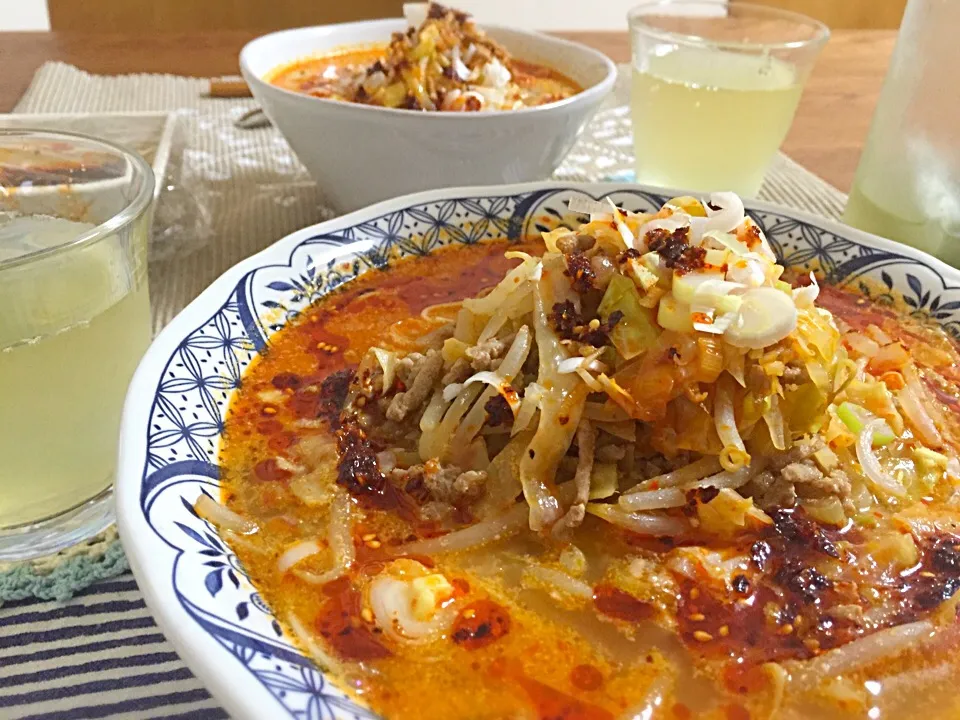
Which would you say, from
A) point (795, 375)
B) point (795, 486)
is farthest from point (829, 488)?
A: point (795, 375)

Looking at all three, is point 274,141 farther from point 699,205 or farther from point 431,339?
point 699,205

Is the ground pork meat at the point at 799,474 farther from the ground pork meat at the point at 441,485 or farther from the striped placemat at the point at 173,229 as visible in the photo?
the striped placemat at the point at 173,229

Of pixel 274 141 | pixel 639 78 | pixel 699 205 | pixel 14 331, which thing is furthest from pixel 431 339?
pixel 274 141

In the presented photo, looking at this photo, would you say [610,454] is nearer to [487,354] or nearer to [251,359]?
[487,354]

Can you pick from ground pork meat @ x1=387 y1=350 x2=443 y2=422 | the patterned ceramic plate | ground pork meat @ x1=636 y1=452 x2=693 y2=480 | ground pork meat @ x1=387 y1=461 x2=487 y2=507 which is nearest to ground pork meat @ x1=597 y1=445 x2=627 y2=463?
ground pork meat @ x1=636 y1=452 x2=693 y2=480

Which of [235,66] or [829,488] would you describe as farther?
[235,66]

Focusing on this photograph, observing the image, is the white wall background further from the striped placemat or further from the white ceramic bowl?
the white ceramic bowl
